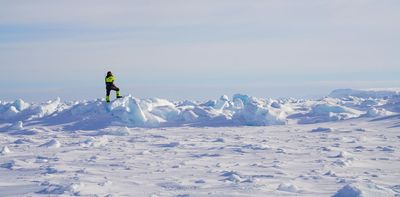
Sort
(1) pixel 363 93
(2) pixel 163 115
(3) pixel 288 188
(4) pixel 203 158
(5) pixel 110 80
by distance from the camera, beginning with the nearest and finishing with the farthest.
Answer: (3) pixel 288 188 → (4) pixel 203 158 → (5) pixel 110 80 → (2) pixel 163 115 → (1) pixel 363 93

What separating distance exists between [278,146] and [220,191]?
624 cm

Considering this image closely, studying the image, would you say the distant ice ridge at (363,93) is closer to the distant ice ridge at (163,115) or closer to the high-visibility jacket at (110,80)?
the distant ice ridge at (163,115)

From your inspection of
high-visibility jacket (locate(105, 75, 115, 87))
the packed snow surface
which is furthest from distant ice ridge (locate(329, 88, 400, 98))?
high-visibility jacket (locate(105, 75, 115, 87))

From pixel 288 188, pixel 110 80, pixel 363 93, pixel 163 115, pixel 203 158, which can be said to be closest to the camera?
pixel 288 188

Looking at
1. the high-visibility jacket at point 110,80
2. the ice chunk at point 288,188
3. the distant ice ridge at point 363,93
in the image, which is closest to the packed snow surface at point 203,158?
the ice chunk at point 288,188

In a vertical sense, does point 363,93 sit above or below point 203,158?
above

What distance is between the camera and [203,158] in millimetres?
10844

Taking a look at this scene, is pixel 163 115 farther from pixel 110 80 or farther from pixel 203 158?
pixel 203 158

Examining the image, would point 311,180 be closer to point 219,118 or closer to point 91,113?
point 219,118

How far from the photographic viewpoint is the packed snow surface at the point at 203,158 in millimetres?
7254

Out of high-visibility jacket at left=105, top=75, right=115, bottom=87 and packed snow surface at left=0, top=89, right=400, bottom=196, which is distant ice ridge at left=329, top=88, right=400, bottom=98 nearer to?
packed snow surface at left=0, top=89, right=400, bottom=196

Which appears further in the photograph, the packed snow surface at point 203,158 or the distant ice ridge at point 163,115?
the distant ice ridge at point 163,115

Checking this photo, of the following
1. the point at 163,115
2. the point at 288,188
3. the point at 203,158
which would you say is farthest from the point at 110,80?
the point at 288,188

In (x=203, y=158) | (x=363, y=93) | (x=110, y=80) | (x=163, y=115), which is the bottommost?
(x=203, y=158)
